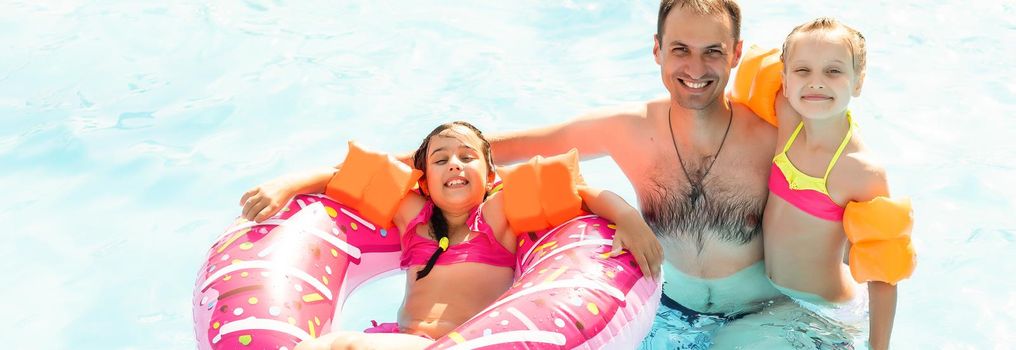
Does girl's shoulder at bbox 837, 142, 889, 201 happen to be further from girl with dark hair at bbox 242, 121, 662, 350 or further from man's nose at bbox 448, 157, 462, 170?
man's nose at bbox 448, 157, 462, 170

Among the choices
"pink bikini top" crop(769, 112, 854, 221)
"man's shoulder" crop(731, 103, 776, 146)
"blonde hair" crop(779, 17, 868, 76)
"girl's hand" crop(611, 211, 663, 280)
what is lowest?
"girl's hand" crop(611, 211, 663, 280)

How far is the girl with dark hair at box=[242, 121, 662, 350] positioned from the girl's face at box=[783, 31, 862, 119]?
27.6 inches

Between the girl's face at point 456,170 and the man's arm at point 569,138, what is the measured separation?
0.62ft

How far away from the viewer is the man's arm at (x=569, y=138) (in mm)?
4117

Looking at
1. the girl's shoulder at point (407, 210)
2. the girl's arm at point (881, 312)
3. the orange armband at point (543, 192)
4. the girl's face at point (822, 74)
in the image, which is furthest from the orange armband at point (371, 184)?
the girl's arm at point (881, 312)

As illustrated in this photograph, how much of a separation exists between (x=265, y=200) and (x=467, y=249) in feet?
2.51

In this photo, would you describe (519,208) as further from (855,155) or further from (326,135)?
(326,135)

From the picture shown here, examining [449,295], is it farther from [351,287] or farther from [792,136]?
[792,136]

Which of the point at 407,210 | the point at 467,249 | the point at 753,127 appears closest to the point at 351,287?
the point at 407,210

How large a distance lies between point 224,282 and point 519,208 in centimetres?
106

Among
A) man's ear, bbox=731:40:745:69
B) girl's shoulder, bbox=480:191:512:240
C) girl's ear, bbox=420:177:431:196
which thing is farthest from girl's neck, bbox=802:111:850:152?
girl's ear, bbox=420:177:431:196

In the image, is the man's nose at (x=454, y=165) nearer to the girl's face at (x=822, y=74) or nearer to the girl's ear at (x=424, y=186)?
the girl's ear at (x=424, y=186)

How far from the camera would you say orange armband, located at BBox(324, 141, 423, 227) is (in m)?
→ 4.06

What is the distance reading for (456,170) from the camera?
4.04 meters
